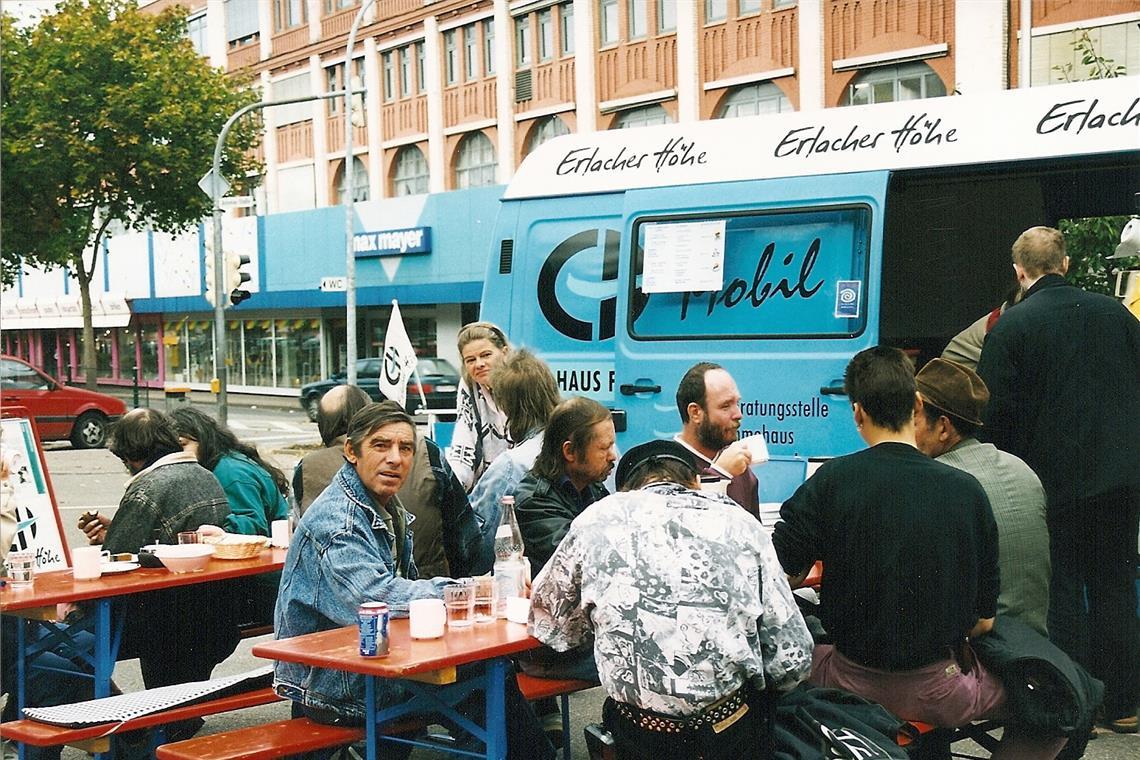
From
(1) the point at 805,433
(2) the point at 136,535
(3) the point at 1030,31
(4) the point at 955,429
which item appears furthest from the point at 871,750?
(3) the point at 1030,31

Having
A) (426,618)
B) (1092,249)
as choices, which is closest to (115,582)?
(426,618)

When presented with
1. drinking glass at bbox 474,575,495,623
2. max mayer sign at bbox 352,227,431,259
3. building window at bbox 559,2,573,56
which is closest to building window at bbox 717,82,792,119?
building window at bbox 559,2,573,56

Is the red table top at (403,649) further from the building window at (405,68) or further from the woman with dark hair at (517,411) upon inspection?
the building window at (405,68)

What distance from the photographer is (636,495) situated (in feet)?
10.7

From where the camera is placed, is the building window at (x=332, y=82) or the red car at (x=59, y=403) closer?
the building window at (x=332, y=82)

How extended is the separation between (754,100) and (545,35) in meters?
3.00

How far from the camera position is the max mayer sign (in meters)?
18.8

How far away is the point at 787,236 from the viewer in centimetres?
754

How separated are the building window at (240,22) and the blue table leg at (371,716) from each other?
6.98 m

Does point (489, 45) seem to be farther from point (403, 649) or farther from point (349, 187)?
point (403, 649)

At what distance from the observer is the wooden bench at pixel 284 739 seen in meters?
3.84

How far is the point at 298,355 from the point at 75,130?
14.2 ft

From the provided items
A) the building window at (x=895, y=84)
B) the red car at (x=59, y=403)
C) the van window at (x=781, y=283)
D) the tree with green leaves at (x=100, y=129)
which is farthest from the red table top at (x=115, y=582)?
the building window at (x=895, y=84)

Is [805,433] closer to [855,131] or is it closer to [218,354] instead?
[855,131]
